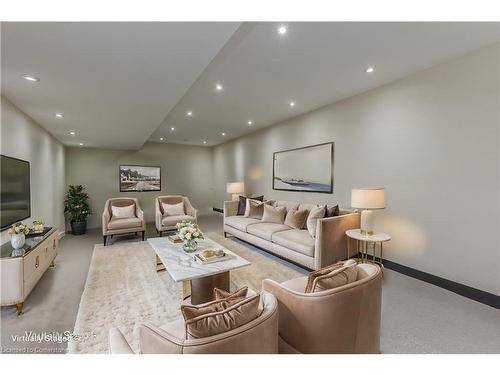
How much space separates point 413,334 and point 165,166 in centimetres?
756

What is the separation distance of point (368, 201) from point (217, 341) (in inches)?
103

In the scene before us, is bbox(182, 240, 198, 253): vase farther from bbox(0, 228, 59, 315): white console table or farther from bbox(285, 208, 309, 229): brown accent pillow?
bbox(285, 208, 309, 229): brown accent pillow

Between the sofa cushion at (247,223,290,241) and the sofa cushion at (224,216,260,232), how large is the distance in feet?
0.61

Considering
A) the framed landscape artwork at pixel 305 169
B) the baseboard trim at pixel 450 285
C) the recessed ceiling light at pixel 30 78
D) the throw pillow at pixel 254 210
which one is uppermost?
the recessed ceiling light at pixel 30 78

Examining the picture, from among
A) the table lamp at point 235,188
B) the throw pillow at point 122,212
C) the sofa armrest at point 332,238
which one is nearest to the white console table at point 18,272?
the throw pillow at point 122,212

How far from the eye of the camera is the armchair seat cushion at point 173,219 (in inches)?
203

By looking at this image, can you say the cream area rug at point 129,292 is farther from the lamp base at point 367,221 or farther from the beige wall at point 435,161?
the beige wall at point 435,161

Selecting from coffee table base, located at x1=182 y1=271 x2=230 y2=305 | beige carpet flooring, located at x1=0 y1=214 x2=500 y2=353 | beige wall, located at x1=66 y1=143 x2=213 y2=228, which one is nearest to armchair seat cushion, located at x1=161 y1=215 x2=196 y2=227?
beige carpet flooring, located at x1=0 y1=214 x2=500 y2=353

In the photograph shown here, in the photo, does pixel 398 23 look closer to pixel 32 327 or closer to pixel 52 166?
pixel 32 327

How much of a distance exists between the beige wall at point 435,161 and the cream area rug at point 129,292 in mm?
1726

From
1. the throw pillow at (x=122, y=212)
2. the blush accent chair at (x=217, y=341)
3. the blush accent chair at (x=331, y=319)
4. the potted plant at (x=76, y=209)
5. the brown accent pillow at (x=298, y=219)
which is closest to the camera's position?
the blush accent chair at (x=217, y=341)

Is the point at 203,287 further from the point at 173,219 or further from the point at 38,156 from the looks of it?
the point at 38,156

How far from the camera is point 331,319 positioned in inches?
49.9

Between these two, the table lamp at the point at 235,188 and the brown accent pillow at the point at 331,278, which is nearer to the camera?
the brown accent pillow at the point at 331,278
